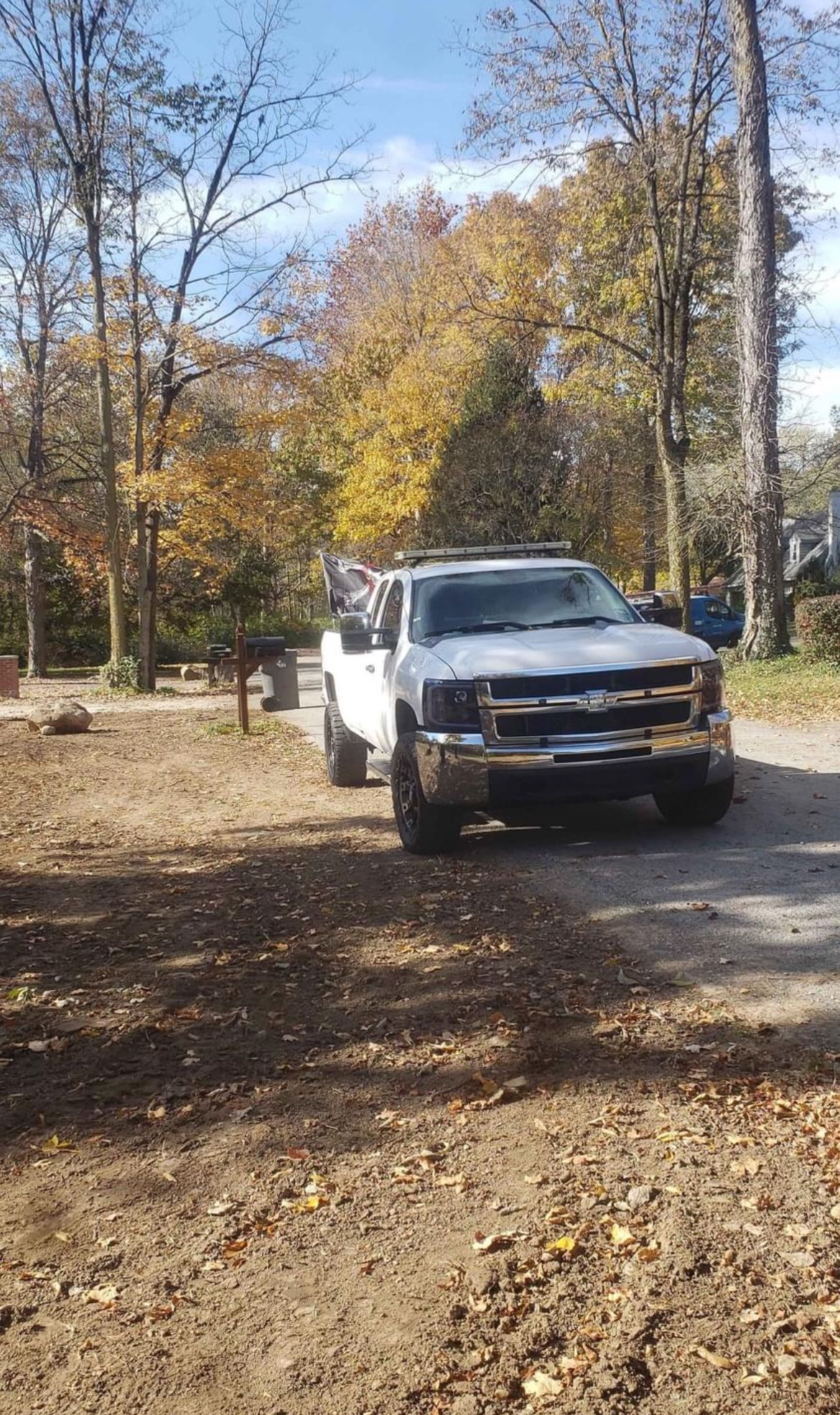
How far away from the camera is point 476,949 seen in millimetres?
5359

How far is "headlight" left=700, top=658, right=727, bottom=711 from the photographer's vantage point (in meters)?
7.11

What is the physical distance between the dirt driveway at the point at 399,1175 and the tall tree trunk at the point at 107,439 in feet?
64.4

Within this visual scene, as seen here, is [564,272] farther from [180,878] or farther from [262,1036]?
[262,1036]

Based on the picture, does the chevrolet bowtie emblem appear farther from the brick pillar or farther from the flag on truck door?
the brick pillar

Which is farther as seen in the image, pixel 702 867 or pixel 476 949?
pixel 702 867

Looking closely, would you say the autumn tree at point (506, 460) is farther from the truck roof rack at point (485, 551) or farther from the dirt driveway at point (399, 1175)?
the dirt driveway at point (399, 1175)

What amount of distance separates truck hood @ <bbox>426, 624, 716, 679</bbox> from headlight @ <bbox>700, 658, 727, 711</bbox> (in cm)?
7

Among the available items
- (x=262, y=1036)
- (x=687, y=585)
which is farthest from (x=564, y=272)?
(x=262, y=1036)

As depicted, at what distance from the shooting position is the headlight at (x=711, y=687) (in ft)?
23.3

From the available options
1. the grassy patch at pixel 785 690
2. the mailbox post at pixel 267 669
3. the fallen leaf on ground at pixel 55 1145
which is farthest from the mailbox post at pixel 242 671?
the fallen leaf on ground at pixel 55 1145

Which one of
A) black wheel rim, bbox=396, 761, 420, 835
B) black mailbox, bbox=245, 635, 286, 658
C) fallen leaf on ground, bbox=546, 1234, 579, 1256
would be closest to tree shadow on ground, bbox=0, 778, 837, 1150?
black wheel rim, bbox=396, 761, 420, 835

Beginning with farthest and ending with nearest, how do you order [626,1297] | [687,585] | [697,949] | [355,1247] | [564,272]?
[564,272] < [687,585] < [697,949] < [355,1247] < [626,1297]

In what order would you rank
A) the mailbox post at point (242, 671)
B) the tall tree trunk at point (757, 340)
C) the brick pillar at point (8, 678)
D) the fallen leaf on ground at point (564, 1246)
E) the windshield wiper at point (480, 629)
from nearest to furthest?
the fallen leaf on ground at point (564, 1246), the windshield wiper at point (480, 629), the mailbox post at point (242, 671), the tall tree trunk at point (757, 340), the brick pillar at point (8, 678)

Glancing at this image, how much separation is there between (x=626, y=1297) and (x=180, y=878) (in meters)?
4.92
